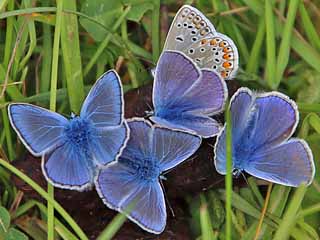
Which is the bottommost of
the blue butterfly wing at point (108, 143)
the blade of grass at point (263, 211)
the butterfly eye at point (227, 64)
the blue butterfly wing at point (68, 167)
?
the blade of grass at point (263, 211)

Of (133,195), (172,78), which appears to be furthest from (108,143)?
(172,78)

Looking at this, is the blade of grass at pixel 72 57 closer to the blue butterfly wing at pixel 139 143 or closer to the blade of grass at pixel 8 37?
the blade of grass at pixel 8 37

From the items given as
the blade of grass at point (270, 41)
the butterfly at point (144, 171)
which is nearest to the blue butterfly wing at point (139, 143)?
the butterfly at point (144, 171)

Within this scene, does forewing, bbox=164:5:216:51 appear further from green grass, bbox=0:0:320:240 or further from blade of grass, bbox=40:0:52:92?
blade of grass, bbox=40:0:52:92

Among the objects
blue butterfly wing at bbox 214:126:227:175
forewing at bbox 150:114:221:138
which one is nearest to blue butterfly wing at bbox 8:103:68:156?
forewing at bbox 150:114:221:138

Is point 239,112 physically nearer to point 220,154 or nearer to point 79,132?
point 220,154

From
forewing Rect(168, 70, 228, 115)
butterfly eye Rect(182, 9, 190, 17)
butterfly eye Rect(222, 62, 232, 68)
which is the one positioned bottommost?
forewing Rect(168, 70, 228, 115)
